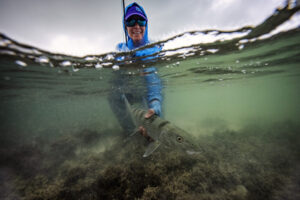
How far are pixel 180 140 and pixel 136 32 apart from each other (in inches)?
228

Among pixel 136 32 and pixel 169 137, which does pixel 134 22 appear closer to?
pixel 136 32

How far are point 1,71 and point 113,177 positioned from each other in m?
10.9

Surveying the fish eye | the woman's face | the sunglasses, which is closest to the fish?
the fish eye

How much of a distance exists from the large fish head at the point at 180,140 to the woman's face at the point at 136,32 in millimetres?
5220

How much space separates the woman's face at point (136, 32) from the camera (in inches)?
251

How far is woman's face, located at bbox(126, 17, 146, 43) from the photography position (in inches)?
251

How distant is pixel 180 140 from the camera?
3.68m

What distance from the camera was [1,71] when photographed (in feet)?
28.5

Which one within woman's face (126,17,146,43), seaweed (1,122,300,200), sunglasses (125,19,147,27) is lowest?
seaweed (1,122,300,200)

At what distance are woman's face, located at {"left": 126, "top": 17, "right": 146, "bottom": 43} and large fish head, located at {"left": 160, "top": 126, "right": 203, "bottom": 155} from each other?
5220 mm

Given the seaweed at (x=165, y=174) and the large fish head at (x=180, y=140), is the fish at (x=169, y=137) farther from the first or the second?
the seaweed at (x=165, y=174)

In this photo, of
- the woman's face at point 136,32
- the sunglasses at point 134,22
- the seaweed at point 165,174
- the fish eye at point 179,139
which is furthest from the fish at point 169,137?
the sunglasses at point 134,22

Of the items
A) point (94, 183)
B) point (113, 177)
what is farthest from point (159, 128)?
point (94, 183)

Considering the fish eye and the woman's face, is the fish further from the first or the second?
the woman's face
